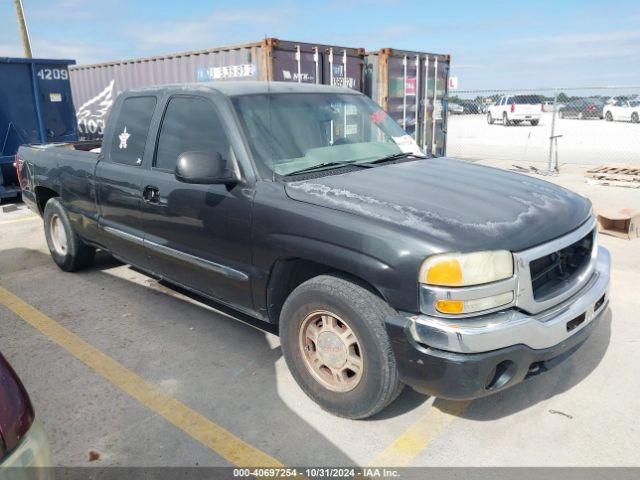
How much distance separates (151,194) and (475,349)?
2.57 m

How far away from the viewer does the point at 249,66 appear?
10055 mm

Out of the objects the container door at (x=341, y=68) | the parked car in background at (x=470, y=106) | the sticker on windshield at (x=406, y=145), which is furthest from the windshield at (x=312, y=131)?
the parked car in background at (x=470, y=106)

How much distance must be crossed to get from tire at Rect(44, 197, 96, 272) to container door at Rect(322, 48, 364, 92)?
21.4 ft

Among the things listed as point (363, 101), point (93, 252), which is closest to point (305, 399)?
point (363, 101)

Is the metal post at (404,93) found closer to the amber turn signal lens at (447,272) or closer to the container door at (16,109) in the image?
the container door at (16,109)

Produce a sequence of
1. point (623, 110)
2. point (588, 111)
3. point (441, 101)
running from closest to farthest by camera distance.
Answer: point (441, 101) < point (623, 110) < point (588, 111)

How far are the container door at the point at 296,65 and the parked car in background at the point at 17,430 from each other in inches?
343

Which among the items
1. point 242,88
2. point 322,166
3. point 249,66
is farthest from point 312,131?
point 249,66

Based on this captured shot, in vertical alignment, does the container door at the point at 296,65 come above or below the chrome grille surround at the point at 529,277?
above

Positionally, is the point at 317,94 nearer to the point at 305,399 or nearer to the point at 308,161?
the point at 308,161

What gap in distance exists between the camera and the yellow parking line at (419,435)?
2.60 metres

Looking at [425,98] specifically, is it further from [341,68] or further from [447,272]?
[447,272]

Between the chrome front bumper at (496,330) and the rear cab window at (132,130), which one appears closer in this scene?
the chrome front bumper at (496,330)

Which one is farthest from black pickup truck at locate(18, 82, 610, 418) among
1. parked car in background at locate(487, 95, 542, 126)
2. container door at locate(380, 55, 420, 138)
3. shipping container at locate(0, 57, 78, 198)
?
parked car in background at locate(487, 95, 542, 126)
